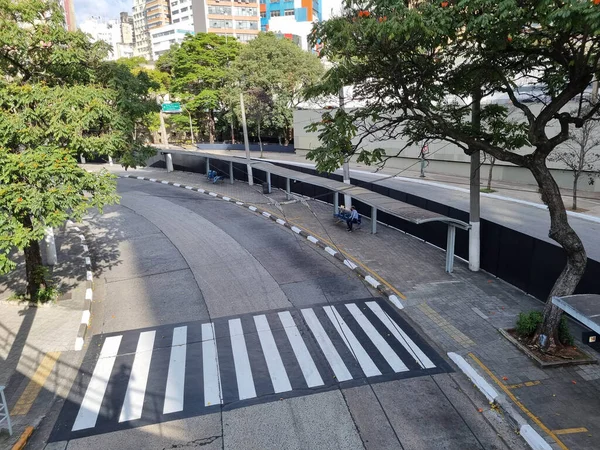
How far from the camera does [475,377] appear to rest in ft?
30.2

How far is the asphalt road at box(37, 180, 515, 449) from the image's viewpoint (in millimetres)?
7918

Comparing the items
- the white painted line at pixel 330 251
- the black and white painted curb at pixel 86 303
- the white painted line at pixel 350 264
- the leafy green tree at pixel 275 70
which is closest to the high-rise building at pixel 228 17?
the leafy green tree at pixel 275 70

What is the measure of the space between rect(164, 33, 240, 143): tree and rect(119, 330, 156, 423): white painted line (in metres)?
42.7

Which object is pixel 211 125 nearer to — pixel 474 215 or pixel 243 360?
pixel 474 215

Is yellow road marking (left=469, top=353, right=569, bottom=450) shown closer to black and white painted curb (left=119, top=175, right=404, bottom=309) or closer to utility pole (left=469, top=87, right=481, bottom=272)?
black and white painted curb (left=119, top=175, right=404, bottom=309)

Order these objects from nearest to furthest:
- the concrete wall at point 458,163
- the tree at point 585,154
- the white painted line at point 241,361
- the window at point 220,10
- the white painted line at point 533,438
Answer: the white painted line at point 533,438, the white painted line at point 241,361, the tree at point 585,154, the concrete wall at point 458,163, the window at point 220,10

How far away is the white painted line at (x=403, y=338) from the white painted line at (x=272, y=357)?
3.05 metres

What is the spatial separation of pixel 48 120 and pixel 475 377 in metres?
12.0

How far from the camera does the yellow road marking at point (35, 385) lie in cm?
885

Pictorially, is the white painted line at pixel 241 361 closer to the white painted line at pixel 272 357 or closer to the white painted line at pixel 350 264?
the white painted line at pixel 272 357

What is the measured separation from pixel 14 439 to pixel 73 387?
1630 mm

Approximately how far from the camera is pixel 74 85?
12594 mm

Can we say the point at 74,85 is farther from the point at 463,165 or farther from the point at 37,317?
the point at 463,165

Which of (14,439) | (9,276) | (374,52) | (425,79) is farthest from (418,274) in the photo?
(9,276)
